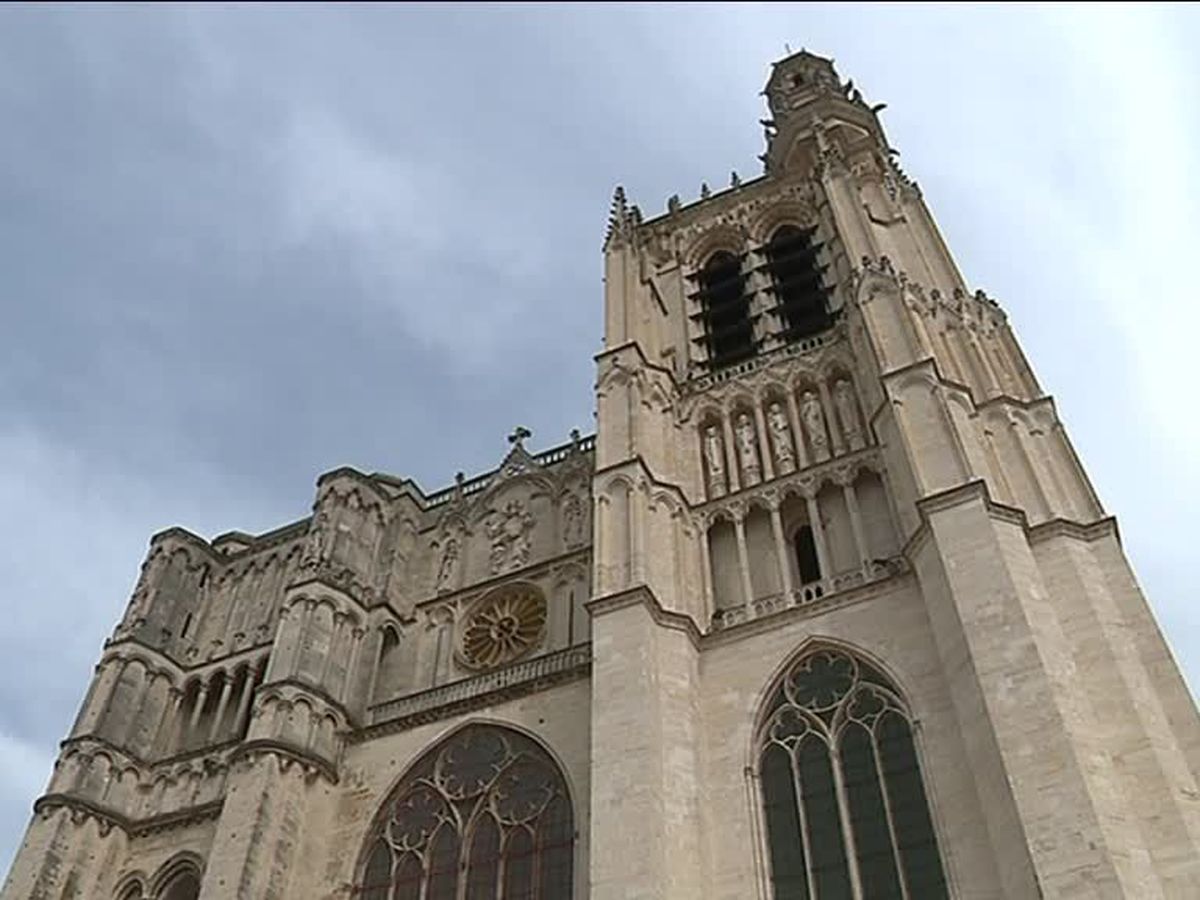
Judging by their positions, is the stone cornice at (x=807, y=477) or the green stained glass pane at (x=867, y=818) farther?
the stone cornice at (x=807, y=477)

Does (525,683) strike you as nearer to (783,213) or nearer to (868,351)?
(868,351)

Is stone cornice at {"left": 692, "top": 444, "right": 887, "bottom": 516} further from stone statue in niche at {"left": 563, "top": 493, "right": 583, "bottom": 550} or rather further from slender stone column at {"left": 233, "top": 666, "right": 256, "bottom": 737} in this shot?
slender stone column at {"left": 233, "top": 666, "right": 256, "bottom": 737}

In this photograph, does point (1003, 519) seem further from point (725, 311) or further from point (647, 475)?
point (725, 311)

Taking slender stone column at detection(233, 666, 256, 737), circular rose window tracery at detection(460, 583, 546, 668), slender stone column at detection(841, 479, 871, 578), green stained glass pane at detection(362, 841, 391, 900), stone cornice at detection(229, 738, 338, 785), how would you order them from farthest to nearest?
slender stone column at detection(233, 666, 256, 737) → circular rose window tracery at detection(460, 583, 546, 668) → stone cornice at detection(229, 738, 338, 785) → slender stone column at detection(841, 479, 871, 578) → green stained glass pane at detection(362, 841, 391, 900)

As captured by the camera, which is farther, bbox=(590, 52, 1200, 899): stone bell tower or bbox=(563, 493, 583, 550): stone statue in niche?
bbox=(563, 493, 583, 550): stone statue in niche

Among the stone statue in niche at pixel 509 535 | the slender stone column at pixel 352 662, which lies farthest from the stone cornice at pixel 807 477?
the slender stone column at pixel 352 662

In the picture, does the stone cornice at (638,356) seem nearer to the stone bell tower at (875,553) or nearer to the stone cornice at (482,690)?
the stone bell tower at (875,553)

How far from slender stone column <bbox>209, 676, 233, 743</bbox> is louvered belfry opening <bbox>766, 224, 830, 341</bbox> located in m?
14.4

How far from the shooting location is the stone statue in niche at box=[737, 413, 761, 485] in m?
21.6

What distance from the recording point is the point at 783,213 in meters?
30.4

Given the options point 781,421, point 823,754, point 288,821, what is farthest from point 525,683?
point 781,421

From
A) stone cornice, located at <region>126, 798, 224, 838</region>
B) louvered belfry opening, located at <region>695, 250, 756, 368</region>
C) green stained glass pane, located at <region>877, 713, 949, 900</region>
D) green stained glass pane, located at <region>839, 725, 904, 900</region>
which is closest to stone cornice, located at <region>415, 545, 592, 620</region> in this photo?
stone cornice, located at <region>126, 798, 224, 838</region>

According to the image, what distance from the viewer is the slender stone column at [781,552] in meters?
18.8

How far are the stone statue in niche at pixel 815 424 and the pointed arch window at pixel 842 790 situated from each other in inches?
203
